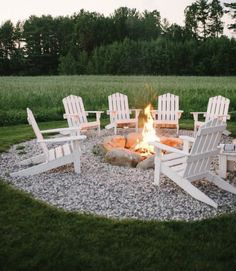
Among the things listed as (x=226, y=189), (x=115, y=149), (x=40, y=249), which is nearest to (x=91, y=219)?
(x=40, y=249)

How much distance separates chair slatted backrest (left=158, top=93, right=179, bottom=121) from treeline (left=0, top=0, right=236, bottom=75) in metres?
36.5

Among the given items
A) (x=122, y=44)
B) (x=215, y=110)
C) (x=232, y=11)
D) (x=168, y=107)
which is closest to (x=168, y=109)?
(x=168, y=107)

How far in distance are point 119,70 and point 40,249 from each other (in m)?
44.3

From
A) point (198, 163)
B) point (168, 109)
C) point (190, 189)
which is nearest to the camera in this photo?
point (190, 189)

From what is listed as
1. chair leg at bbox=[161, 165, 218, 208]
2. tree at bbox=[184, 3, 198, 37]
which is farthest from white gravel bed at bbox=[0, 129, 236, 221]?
tree at bbox=[184, 3, 198, 37]

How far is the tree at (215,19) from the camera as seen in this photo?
58.6 m

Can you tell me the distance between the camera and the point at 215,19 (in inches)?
2339

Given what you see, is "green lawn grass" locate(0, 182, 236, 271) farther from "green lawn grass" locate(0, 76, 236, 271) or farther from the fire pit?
the fire pit

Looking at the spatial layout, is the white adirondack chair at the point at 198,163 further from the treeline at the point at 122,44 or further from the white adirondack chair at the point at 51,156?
the treeline at the point at 122,44

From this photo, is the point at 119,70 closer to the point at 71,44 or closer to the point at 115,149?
the point at 71,44

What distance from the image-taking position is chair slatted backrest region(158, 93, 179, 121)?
10195mm

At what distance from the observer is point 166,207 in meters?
4.95

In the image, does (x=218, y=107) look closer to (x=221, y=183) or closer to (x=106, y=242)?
(x=221, y=183)

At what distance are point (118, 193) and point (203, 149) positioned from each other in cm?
127
